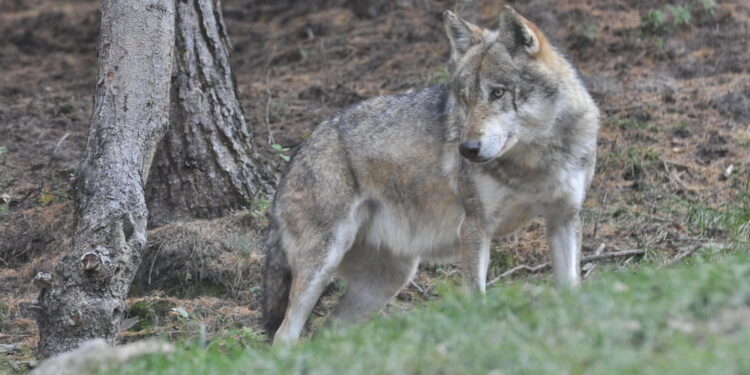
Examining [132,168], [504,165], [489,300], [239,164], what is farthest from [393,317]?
[239,164]

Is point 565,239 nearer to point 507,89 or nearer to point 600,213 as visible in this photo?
point 507,89

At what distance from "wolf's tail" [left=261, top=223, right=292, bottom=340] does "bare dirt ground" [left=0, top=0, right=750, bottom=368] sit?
97 cm

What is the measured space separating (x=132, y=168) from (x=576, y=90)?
343cm

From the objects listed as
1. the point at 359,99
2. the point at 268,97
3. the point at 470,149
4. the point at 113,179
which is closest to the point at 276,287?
the point at 113,179

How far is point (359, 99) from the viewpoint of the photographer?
495 inches

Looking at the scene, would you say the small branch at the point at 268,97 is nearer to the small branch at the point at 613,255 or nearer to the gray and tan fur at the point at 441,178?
the gray and tan fur at the point at 441,178

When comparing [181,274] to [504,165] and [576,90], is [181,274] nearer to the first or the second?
[504,165]

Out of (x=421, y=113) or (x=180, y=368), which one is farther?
(x=421, y=113)

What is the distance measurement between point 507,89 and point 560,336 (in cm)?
256

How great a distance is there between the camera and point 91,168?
24.1ft

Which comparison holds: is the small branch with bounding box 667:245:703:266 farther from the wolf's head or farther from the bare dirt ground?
the wolf's head

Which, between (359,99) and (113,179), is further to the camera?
(359,99)

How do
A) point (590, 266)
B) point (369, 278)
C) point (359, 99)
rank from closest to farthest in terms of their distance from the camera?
point (369, 278) < point (590, 266) < point (359, 99)

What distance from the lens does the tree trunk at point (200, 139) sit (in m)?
9.80
